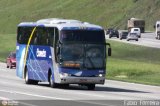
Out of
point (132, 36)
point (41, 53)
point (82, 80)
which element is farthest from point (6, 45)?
point (82, 80)

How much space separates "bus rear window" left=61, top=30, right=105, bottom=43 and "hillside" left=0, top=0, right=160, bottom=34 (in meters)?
89.4

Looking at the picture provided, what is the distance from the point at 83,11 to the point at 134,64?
297ft

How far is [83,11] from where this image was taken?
147 meters

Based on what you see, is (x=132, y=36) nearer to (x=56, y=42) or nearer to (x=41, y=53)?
(x=41, y=53)

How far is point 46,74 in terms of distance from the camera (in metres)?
33.8

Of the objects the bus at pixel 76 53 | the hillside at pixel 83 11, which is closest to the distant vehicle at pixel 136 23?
the hillside at pixel 83 11

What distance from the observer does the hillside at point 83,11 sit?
127 m

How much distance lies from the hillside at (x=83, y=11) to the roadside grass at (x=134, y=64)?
38897 mm

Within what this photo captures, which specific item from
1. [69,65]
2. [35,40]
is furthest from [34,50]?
[69,65]

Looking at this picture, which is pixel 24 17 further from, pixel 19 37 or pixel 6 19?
pixel 19 37

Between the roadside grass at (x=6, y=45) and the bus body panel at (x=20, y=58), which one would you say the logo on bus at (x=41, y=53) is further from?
the roadside grass at (x=6, y=45)

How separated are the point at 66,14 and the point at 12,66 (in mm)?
89954

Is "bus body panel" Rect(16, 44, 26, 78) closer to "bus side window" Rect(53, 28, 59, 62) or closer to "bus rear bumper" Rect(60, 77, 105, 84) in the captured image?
"bus side window" Rect(53, 28, 59, 62)

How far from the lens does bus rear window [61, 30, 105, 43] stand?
3194 cm
